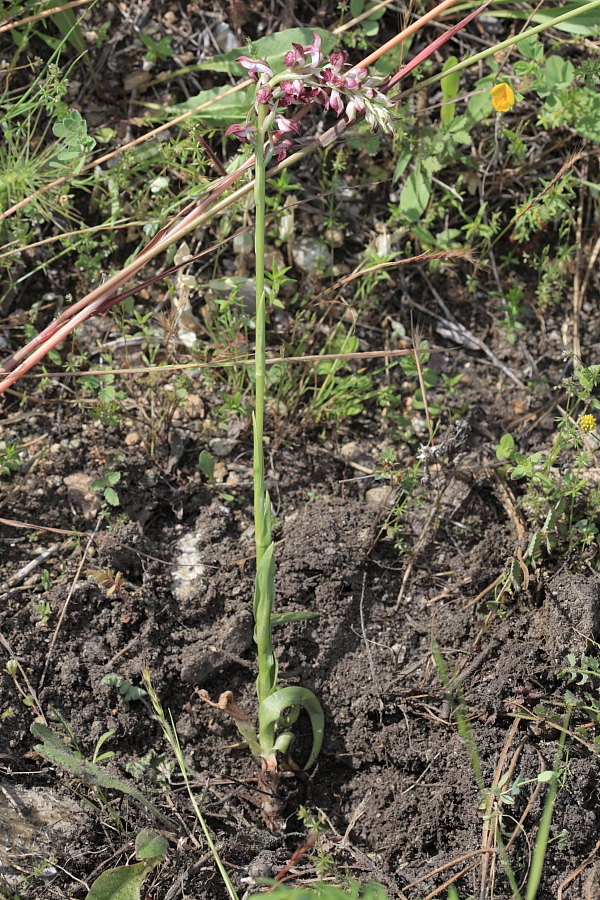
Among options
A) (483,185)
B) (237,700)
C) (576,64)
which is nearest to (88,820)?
(237,700)

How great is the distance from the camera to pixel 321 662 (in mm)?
1810

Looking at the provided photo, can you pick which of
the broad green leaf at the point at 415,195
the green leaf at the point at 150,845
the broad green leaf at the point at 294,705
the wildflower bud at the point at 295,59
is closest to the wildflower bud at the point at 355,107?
the wildflower bud at the point at 295,59

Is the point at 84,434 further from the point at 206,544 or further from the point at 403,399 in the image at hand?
the point at 403,399

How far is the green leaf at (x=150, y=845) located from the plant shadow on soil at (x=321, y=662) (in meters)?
0.06

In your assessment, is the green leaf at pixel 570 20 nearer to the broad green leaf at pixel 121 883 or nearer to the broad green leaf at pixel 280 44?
the broad green leaf at pixel 280 44

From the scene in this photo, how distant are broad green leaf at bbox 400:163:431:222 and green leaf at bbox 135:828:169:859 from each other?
1.77 m

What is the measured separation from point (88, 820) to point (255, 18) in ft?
7.76

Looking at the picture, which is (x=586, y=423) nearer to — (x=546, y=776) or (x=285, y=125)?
(x=546, y=776)

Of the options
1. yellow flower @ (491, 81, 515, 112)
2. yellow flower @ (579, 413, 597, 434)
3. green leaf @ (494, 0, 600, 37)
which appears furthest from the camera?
green leaf @ (494, 0, 600, 37)

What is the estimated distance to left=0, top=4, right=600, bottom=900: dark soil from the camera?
155 cm

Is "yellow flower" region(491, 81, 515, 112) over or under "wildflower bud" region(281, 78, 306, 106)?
under

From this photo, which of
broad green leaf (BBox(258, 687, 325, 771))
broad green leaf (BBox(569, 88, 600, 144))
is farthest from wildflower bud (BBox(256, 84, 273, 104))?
broad green leaf (BBox(569, 88, 600, 144))

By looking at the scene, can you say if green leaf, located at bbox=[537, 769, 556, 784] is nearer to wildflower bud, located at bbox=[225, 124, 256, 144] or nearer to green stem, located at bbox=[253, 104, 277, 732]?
green stem, located at bbox=[253, 104, 277, 732]

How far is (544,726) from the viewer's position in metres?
1.64
